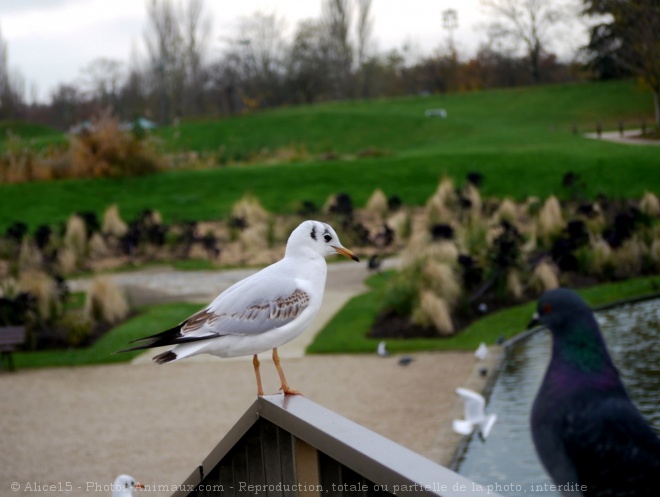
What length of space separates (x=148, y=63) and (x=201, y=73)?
203 inches

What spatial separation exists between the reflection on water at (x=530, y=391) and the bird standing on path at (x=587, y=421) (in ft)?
11.7

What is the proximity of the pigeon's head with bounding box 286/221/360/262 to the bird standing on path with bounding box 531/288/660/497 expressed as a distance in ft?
2.67

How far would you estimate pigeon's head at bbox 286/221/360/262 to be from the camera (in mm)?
3562

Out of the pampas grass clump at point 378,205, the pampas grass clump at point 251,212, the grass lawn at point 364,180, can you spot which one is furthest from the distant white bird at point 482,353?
the grass lawn at point 364,180

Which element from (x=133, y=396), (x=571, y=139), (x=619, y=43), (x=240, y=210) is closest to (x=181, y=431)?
(x=133, y=396)

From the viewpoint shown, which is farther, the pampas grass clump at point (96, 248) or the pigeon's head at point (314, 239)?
the pampas grass clump at point (96, 248)

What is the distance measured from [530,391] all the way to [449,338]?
355 centimetres

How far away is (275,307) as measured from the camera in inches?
141

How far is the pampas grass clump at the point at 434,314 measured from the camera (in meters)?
13.1

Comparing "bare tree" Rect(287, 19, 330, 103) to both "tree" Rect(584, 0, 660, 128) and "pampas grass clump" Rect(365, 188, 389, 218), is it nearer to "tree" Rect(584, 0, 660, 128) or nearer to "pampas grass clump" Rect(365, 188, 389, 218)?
"tree" Rect(584, 0, 660, 128)

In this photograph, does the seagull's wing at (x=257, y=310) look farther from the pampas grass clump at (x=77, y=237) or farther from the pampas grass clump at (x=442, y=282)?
the pampas grass clump at (x=77, y=237)

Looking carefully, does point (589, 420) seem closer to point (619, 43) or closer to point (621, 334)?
point (621, 334)

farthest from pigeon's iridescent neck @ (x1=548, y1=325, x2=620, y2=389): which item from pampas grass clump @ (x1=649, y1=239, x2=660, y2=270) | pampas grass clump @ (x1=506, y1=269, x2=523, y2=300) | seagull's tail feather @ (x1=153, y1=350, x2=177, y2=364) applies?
pampas grass clump @ (x1=649, y1=239, x2=660, y2=270)

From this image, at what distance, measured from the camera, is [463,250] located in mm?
15719
